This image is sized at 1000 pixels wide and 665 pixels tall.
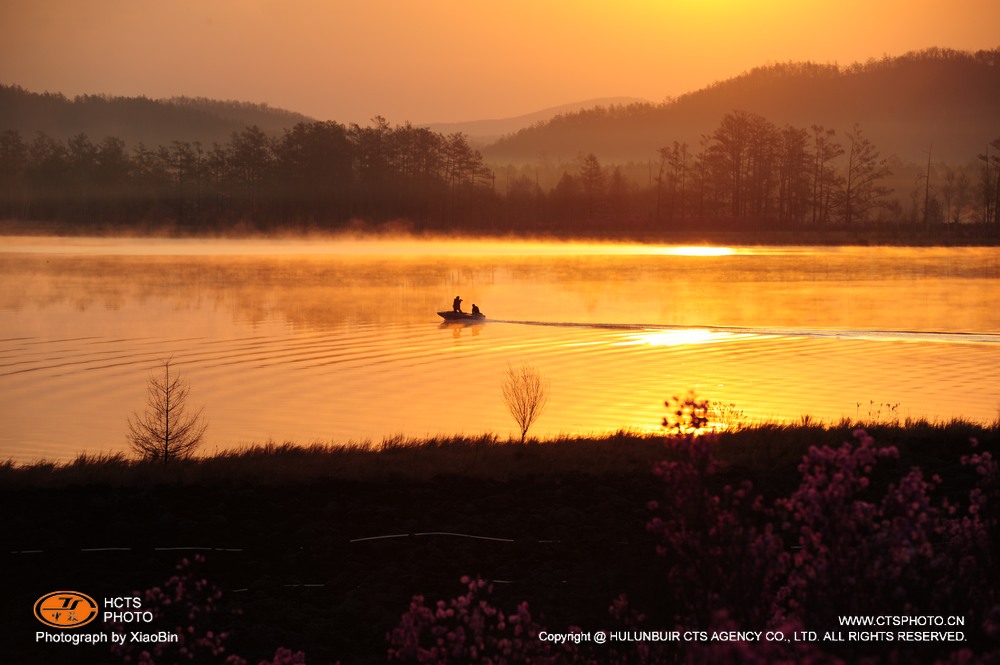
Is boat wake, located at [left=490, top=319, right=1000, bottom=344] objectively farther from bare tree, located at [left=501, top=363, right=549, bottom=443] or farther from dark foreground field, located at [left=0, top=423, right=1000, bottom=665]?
dark foreground field, located at [left=0, top=423, right=1000, bottom=665]

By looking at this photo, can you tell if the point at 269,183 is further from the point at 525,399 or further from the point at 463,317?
the point at 525,399

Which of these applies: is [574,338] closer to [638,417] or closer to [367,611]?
[638,417]

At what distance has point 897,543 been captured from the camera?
23.4ft

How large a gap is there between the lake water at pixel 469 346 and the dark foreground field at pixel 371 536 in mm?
5660

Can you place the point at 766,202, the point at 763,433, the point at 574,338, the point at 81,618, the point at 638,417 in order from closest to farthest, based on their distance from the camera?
the point at 81,618 → the point at 763,433 → the point at 638,417 → the point at 574,338 → the point at 766,202

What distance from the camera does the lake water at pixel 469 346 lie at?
28219 mm

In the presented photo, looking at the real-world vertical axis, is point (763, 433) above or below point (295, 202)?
below

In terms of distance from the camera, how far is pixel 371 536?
14.4 metres

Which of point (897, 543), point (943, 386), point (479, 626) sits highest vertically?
point (897, 543)

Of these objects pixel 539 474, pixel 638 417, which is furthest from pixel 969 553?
pixel 638 417

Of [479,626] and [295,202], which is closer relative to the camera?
[479,626]

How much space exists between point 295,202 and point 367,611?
164 metres

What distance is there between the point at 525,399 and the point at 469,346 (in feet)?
56.3

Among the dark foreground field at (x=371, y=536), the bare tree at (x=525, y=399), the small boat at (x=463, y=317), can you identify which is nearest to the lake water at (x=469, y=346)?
the bare tree at (x=525, y=399)
